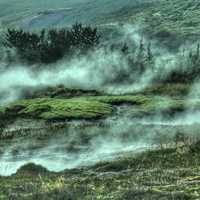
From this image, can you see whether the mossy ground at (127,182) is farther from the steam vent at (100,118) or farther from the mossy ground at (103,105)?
the mossy ground at (103,105)

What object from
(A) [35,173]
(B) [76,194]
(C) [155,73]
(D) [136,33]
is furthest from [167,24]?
(B) [76,194]

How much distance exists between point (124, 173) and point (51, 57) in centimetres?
10186

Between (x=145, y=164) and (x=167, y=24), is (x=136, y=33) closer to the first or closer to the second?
(x=167, y=24)

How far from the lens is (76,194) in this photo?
25719 millimetres

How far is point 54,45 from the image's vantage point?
139 meters

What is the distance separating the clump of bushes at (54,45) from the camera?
13688 cm

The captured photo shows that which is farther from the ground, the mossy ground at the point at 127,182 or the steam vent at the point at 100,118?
the mossy ground at the point at 127,182

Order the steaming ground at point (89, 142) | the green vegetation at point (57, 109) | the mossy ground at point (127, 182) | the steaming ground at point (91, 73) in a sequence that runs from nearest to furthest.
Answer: the mossy ground at point (127, 182)
the steaming ground at point (89, 142)
the green vegetation at point (57, 109)
the steaming ground at point (91, 73)

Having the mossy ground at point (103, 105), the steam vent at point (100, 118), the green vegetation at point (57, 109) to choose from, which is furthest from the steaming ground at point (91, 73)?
the green vegetation at point (57, 109)

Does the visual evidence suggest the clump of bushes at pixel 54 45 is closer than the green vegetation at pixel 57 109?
No

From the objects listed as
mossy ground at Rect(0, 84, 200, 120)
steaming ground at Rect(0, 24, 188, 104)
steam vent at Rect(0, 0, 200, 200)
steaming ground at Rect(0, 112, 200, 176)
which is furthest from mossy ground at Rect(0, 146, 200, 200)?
steaming ground at Rect(0, 24, 188, 104)

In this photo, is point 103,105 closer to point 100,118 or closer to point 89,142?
point 100,118

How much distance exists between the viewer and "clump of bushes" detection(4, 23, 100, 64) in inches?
5389

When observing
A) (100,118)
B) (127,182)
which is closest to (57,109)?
(100,118)
